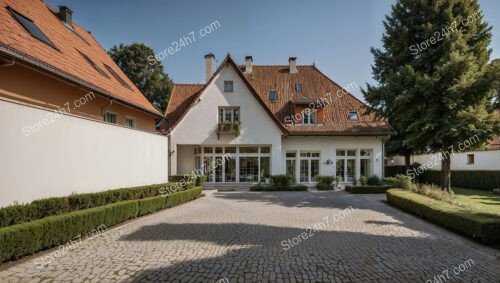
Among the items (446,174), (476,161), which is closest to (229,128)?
(446,174)

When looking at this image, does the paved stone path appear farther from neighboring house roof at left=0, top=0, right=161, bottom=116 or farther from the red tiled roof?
the red tiled roof

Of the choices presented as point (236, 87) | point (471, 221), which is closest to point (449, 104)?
point (471, 221)

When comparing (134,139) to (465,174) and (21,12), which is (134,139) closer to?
(21,12)

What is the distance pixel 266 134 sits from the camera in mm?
20031

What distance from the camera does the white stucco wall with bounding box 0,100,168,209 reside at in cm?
611

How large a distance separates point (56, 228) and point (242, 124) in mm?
14729

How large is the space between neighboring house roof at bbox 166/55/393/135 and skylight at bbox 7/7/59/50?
33.1 ft

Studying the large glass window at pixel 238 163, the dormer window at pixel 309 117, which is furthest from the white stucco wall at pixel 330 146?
the large glass window at pixel 238 163

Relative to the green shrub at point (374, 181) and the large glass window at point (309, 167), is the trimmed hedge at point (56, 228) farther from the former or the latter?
the green shrub at point (374, 181)

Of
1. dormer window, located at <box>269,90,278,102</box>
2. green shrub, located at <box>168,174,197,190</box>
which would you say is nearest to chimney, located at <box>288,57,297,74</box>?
dormer window, located at <box>269,90,278,102</box>

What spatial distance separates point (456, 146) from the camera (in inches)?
588

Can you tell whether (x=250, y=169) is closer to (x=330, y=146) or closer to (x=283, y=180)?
(x=283, y=180)

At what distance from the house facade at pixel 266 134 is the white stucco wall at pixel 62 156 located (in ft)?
26.6

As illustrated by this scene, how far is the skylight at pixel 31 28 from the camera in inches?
377
